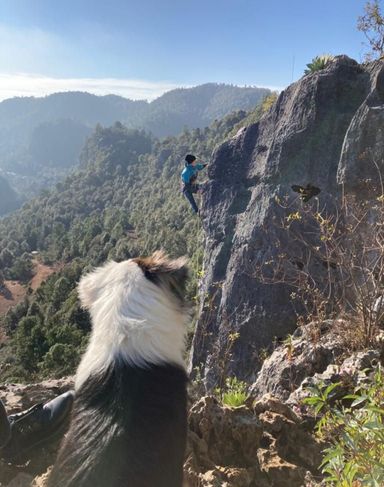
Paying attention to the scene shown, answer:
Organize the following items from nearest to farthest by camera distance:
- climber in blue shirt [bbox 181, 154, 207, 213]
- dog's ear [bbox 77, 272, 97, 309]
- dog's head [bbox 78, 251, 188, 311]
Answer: dog's head [bbox 78, 251, 188, 311] < dog's ear [bbox 77, 272, 97, 309] < climber in blue shirt [bbox 181, 154, 207, 213]

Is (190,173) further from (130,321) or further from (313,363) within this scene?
(130,321)

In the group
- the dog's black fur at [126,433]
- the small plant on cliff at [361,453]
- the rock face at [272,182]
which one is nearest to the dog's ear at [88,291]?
A: the dog's black fur at [126,433]

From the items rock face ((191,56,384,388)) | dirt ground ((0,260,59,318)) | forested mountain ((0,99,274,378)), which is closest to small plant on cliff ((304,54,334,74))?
rock face ((191,56,384,388))

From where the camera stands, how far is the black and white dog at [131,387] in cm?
184

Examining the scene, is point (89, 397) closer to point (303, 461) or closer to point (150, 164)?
point (303, 461)

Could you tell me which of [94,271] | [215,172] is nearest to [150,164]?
[215,172]

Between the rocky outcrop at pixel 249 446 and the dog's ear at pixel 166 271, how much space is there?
95cm

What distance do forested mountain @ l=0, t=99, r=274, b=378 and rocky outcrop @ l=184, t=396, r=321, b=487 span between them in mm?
1349

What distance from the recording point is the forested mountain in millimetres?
28797

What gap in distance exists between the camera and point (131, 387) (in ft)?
6.55

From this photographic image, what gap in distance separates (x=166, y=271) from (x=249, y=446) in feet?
4.38

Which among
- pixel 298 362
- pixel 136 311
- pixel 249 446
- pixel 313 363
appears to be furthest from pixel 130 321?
pixel 298 362

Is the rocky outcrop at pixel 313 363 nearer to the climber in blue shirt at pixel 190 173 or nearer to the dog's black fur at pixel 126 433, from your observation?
the dog's black fur at pixel 126 433

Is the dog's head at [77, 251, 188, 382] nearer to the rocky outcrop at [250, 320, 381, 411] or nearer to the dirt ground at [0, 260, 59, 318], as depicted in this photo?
the rocky outcrop at [250, 320, 381, 411]
